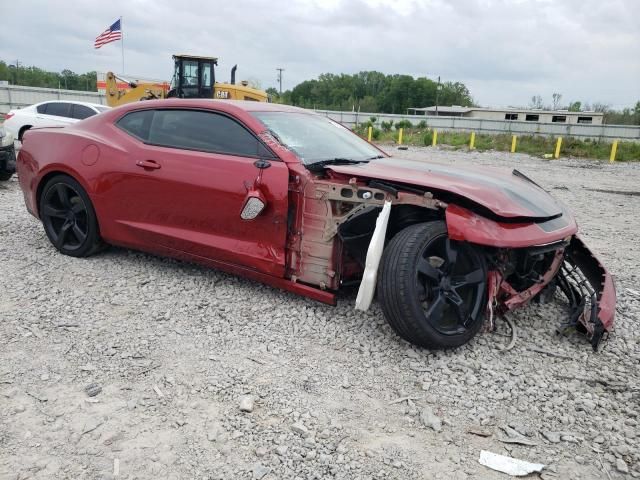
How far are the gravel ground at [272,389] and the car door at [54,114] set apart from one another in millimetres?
10117

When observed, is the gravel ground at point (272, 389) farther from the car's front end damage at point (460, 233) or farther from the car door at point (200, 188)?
the car door at point (200, 188)

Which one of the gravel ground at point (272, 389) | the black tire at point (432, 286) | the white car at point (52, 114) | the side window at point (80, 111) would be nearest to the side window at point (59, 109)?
the white car at point (52, 114)

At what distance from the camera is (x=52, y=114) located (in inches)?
530

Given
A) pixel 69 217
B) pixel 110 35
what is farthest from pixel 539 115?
pixel 69 217

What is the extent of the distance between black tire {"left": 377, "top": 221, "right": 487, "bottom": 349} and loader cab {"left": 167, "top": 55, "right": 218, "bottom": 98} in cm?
1570

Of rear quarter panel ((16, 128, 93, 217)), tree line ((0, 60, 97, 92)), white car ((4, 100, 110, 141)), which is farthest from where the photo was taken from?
tree line ((0, 60, 97, 92))

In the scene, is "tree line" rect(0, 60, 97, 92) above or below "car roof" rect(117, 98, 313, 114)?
above

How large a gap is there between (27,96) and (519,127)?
24751 millimetres

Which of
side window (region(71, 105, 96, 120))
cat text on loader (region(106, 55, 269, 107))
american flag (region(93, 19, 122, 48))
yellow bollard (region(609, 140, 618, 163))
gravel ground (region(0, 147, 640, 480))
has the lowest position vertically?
gravel ground (region(0, 147, 640, 480))

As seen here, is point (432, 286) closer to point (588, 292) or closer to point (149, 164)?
point (588, 292)

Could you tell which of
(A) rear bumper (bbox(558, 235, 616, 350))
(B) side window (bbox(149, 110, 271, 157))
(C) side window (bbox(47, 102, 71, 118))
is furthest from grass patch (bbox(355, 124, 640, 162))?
(B) side window (bbox(149, 110, 271, 157))

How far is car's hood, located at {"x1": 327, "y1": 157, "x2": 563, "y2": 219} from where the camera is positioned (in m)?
3.23

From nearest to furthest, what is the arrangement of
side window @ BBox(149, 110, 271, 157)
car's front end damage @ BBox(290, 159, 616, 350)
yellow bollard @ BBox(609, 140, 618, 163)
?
1. car's front end damage @ BBox(290, 159, 616, 350)
2. side window @ BBox(149, 110, 271, 157)
3. yellow bollard @ BBox(609, 140, 618, 163)

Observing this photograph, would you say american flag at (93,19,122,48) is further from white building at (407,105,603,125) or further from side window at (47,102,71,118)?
white building at (407,105,603,125)
